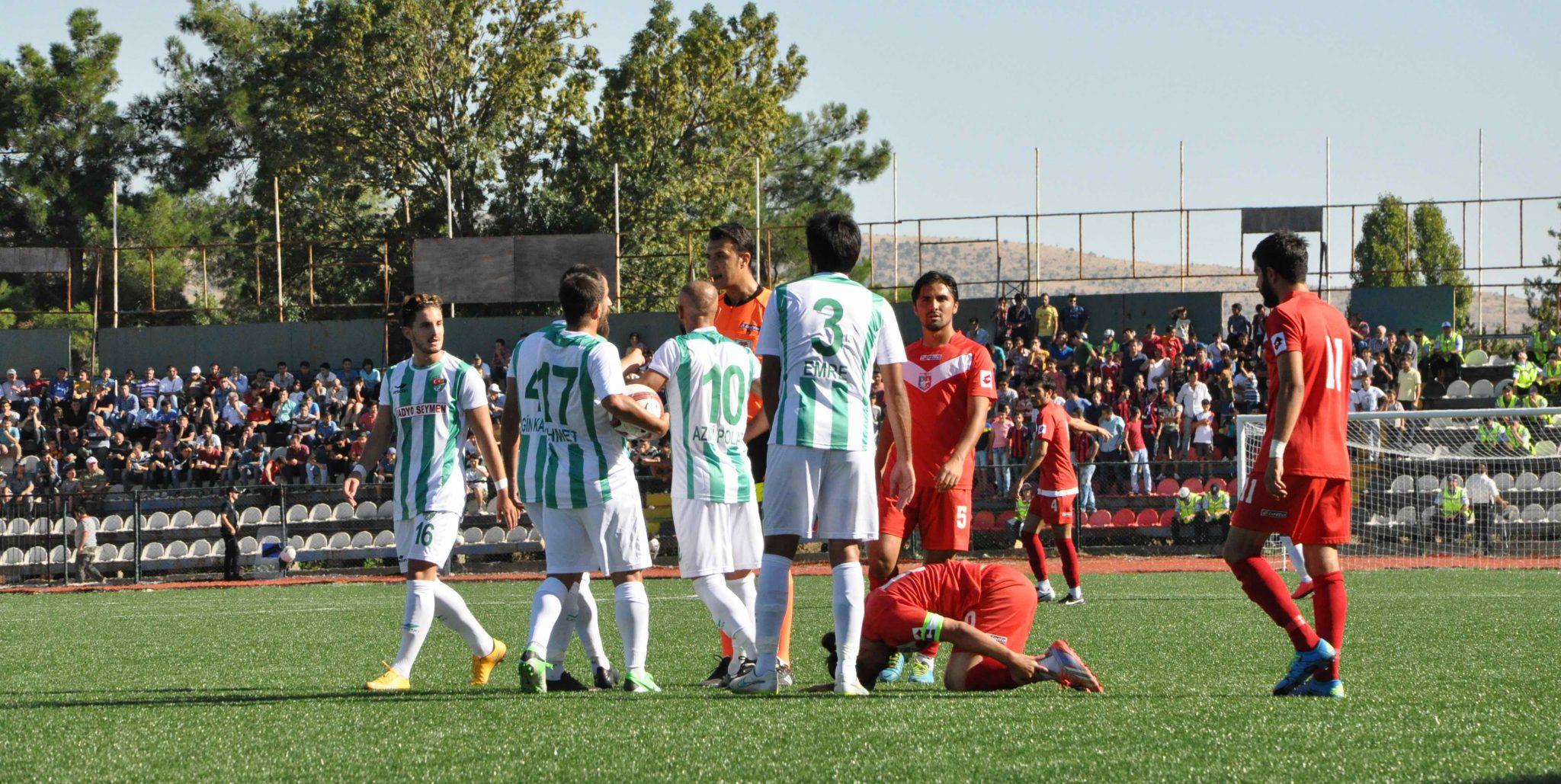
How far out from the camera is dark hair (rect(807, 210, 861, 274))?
19.6 ft

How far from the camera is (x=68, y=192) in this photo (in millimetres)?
52875

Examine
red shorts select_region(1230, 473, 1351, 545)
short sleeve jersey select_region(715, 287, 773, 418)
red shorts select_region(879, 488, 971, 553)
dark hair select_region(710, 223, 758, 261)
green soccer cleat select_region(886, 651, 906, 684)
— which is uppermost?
dark hair select_region(710, 223, 758, 261)

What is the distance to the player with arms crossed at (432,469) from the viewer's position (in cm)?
680

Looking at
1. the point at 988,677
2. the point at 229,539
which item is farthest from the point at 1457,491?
the point at 229,539

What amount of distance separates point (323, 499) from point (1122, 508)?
36.8 ft

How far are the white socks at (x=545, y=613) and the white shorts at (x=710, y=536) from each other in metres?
0.52

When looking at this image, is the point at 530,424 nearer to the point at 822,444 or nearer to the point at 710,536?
the point at 710,536

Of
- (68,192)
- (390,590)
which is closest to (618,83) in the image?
(68,192)

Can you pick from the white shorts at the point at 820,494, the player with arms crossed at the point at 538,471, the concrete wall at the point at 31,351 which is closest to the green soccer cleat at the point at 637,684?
the player with arms crossed at the point at 538,471

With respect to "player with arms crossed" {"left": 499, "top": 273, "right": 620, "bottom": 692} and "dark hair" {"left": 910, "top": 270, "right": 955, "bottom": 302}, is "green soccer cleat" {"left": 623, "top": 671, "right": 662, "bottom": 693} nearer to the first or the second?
"player with arms crossed" {"left": 499, "top": 273, "right": 620, "bottom": 692}

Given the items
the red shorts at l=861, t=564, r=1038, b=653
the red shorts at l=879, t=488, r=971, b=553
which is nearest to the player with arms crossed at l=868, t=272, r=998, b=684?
the red shorts at l=879, t=488, r=971, b=553

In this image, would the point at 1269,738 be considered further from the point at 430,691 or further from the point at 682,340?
the point at 430,691

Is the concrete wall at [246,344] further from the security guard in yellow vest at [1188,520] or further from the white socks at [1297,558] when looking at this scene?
the white socks at [1297,558]

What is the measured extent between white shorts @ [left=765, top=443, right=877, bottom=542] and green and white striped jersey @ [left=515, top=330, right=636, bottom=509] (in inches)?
31.0
